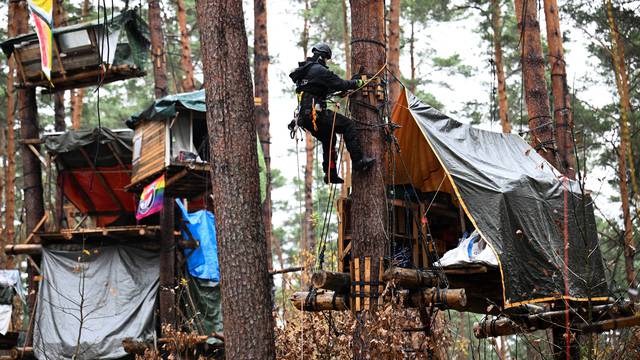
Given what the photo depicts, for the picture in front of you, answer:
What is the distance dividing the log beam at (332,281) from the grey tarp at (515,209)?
5.84ft

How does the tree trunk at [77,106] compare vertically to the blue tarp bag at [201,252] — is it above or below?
above

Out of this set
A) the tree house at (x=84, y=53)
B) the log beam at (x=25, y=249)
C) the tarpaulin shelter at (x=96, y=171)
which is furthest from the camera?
the tarpaulin shelter at (x=96, y=171)

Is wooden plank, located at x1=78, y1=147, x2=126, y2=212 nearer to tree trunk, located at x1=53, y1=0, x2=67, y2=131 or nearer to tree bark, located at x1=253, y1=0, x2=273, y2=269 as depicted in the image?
tree trunk, located at x1=53, y1=0, x2=67, y2=131

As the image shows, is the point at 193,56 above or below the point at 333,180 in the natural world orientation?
above

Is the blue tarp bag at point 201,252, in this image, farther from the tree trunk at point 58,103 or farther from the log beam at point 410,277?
the log beam at point 410,277

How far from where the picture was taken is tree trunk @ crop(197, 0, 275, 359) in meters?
7.84

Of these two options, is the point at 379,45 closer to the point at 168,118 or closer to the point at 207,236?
the point at 168,118

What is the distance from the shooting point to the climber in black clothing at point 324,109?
888 cm

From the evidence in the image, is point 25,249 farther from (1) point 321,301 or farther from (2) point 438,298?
(2) point 438,298

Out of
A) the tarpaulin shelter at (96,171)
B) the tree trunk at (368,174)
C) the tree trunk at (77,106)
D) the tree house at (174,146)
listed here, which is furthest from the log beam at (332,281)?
the tree trunk at (77,106)

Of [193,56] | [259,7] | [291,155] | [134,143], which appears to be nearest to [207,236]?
[134,143]

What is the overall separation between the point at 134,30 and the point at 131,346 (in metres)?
6.72

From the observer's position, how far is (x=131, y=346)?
14945 millimetres

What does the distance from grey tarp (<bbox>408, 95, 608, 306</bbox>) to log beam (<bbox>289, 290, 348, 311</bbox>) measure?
1872 millimetres
